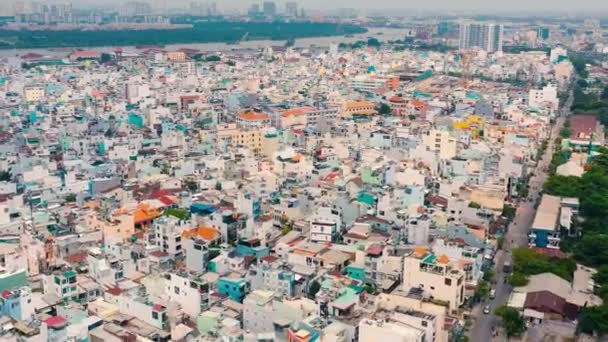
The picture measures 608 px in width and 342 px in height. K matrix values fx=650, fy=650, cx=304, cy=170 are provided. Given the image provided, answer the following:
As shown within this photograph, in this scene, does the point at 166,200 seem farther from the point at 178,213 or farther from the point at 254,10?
the point at 254,10

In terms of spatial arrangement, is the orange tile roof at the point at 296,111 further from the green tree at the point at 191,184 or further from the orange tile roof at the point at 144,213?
the orange tile roof at the point at 144,213

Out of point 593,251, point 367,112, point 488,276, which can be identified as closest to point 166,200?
point 488,276

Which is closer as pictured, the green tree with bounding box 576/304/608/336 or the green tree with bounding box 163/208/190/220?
the green tree with bounding box 576/304/608/336

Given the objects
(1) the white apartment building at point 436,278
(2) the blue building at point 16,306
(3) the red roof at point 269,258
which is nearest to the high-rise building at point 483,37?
(3) the red roof at point 269,258

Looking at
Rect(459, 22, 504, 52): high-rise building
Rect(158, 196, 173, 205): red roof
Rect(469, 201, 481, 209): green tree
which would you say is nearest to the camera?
Rect(469, 201, 481, 209): green tree

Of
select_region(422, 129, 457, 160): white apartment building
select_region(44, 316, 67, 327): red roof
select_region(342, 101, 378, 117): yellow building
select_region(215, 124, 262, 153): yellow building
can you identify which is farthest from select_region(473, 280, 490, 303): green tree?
select_region(342, 101, 378, 117): yellow building

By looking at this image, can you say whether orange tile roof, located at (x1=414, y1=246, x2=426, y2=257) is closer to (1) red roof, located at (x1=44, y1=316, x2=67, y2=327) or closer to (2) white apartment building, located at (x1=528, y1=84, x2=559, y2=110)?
(1) red roof, located at (x1=44, y1=316, x2=67, y2=327)
